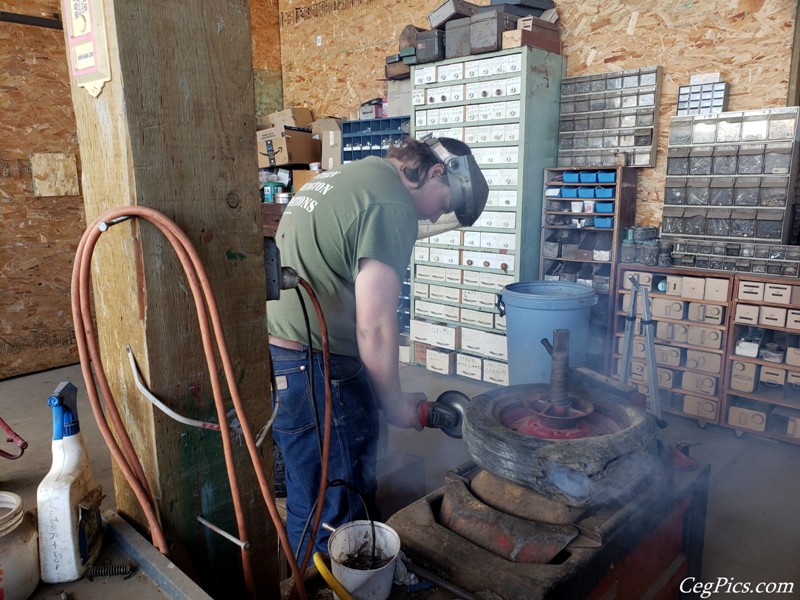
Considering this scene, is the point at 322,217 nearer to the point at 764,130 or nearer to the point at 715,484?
the point at 715,484

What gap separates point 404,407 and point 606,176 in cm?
334

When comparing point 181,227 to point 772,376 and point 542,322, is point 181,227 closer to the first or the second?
Result: point 542,322

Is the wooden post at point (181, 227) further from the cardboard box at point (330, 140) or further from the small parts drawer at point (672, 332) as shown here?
the cardboard box at point (330, 140)

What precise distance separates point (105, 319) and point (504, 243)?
13.6ft

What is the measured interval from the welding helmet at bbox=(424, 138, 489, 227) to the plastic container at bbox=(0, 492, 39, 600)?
174 centimetres

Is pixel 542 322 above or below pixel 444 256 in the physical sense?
below

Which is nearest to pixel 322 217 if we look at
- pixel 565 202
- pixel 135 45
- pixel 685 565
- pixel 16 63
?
pixel 135 45

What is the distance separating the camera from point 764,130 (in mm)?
3988

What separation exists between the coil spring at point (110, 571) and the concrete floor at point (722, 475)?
4.47 ft

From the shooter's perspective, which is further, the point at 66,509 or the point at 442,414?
the point at 442,414

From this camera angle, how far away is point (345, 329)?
2.05 meters

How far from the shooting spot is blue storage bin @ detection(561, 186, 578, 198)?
4770 mm

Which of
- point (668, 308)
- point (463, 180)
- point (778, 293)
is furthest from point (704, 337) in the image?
point (463, 180)

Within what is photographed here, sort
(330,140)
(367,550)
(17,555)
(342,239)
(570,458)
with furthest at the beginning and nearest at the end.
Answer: (330,140), (342,239), (570,458), (367,550), (17,555)
